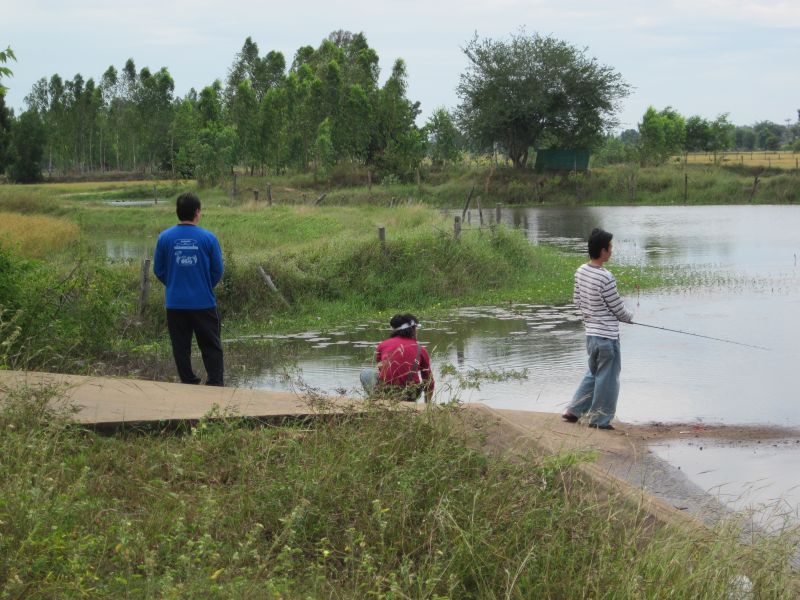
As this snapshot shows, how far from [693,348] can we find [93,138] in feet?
294

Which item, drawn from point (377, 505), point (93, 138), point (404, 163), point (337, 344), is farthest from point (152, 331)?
point (93, 138)

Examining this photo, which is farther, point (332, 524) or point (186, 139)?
point (186, 139)

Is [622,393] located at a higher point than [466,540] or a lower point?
lower

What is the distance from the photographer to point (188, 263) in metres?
8.59

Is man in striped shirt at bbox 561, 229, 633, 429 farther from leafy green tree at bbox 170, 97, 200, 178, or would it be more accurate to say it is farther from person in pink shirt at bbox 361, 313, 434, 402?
leafy green tree at bbox 170, 97, 200, 178

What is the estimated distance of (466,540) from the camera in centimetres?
474

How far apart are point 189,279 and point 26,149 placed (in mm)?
77311

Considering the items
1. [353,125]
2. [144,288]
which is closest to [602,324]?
[144,288]

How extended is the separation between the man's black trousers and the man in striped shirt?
3.24 metres

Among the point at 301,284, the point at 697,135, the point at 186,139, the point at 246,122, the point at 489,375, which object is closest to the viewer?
the point at 489,375

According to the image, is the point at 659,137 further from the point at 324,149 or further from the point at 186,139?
the point at 186,139

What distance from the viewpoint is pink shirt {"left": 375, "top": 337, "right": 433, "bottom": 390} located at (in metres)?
7.89

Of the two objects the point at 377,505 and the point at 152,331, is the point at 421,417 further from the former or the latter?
the point at 152,331

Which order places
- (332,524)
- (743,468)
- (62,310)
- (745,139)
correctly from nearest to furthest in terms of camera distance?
1. (332,524)
2. (743,468)
3. (62,310)
4. (745,139)
